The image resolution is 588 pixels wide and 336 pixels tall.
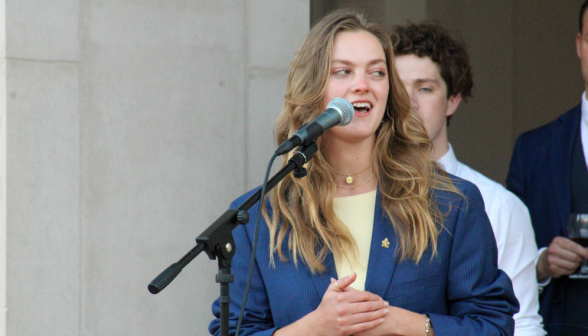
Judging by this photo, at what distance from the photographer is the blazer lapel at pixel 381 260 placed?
226cm

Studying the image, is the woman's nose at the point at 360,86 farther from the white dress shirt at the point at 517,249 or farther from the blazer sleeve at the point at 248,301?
the white dress shirt at the point at 517,249

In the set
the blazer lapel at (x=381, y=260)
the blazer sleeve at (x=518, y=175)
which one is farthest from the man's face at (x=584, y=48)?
the blazer lapel at (x=381, y=260)

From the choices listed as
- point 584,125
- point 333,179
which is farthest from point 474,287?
point 584,125

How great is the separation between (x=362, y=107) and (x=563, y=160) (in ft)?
4.96

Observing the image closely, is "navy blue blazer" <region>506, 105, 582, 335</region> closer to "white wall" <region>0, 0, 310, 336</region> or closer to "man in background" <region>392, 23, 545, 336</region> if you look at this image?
"man in background" <region>392, 23, 545, 336</region>

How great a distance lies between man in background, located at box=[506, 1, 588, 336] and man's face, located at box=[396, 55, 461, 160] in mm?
587

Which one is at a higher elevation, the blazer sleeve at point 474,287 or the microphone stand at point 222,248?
the microphone stand at point 222,248

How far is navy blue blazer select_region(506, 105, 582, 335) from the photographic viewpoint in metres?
3.38

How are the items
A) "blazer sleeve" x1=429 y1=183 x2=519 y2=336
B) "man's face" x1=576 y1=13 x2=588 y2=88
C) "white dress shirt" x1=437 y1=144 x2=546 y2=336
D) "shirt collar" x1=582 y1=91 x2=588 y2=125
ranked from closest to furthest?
"blazer sleeve" x1=429 y1=183 x2=519 y2=336 → "white dress shirt" x1=437 y1=144 x2=546 y2=336 → "man's face" x1=576 y1=13 x2=588 y2=88 → "shirt collar" x1=582 y1=91 x2=588 y2=125

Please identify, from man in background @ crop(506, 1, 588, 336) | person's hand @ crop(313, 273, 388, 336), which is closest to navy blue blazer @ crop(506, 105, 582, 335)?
man in background @ crop(506, 1, 588, 336)

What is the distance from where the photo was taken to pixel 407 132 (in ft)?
8.48

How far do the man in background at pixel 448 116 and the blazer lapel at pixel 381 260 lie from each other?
0.79 m

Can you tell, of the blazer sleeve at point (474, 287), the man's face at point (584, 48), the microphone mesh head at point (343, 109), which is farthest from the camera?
the man's face at point (584, 48)

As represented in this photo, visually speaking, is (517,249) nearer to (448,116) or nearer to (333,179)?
(448,116)
